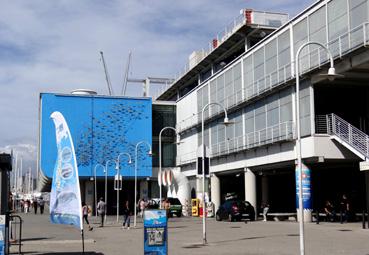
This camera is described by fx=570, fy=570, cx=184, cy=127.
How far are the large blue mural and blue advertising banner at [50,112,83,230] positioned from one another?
48850 mm

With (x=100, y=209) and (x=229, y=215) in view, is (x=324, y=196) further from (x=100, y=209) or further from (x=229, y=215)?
(x=100, y=209)

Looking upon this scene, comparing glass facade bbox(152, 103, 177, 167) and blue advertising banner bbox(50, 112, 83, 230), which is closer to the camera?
blue advertising banner bbox(50, 112, 83, 230)

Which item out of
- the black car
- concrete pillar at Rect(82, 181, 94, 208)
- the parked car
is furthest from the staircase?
concrete pillar at Rect(82, 181, 94, 208)

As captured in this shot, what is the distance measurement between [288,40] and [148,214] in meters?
25.5

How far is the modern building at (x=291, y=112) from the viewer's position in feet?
107

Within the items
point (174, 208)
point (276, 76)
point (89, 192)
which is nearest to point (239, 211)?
point (276, 76)

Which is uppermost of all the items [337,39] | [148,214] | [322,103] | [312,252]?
[337,39]

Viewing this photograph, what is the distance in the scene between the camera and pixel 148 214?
14.6 m

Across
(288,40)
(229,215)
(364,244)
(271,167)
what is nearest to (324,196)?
(271,167)

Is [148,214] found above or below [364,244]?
above

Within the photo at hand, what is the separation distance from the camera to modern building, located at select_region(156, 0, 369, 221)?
32.5 metres

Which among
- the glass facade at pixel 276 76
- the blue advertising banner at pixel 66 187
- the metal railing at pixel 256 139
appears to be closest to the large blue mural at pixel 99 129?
the glass facade at pixel 276 76

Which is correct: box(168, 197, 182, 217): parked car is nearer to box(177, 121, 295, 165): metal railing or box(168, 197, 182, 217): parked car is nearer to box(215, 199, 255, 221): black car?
box(177, 121, 295, 165): metal railing

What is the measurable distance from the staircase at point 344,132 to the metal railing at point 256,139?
229cm
